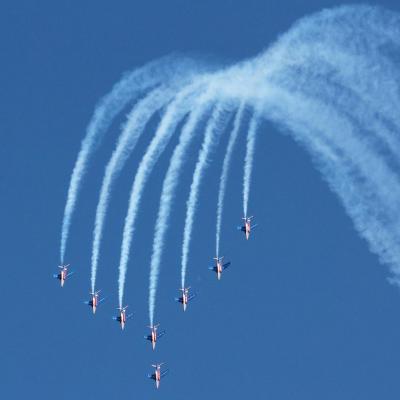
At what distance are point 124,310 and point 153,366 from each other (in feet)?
9.70

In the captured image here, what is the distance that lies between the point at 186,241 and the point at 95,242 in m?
4.04

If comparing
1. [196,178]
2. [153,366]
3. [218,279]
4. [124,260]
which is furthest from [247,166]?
[153,366]

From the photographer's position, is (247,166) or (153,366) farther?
(153,366)

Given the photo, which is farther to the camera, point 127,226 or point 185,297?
point 185,297

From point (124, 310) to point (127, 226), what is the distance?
1011 cm

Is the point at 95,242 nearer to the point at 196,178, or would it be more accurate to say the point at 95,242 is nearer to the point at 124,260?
the point at 124,260

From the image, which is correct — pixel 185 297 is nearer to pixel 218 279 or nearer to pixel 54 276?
pixel 218 279

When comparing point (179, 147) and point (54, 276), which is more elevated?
point (54, 276)

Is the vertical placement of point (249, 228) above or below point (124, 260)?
above

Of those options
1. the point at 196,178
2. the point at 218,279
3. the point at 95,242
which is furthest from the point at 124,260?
the point at 218,279

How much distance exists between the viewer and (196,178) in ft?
165

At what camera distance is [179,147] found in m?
50.0

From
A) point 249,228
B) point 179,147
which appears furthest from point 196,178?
point 249,228

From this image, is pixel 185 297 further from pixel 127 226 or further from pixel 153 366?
pixel 127 226
